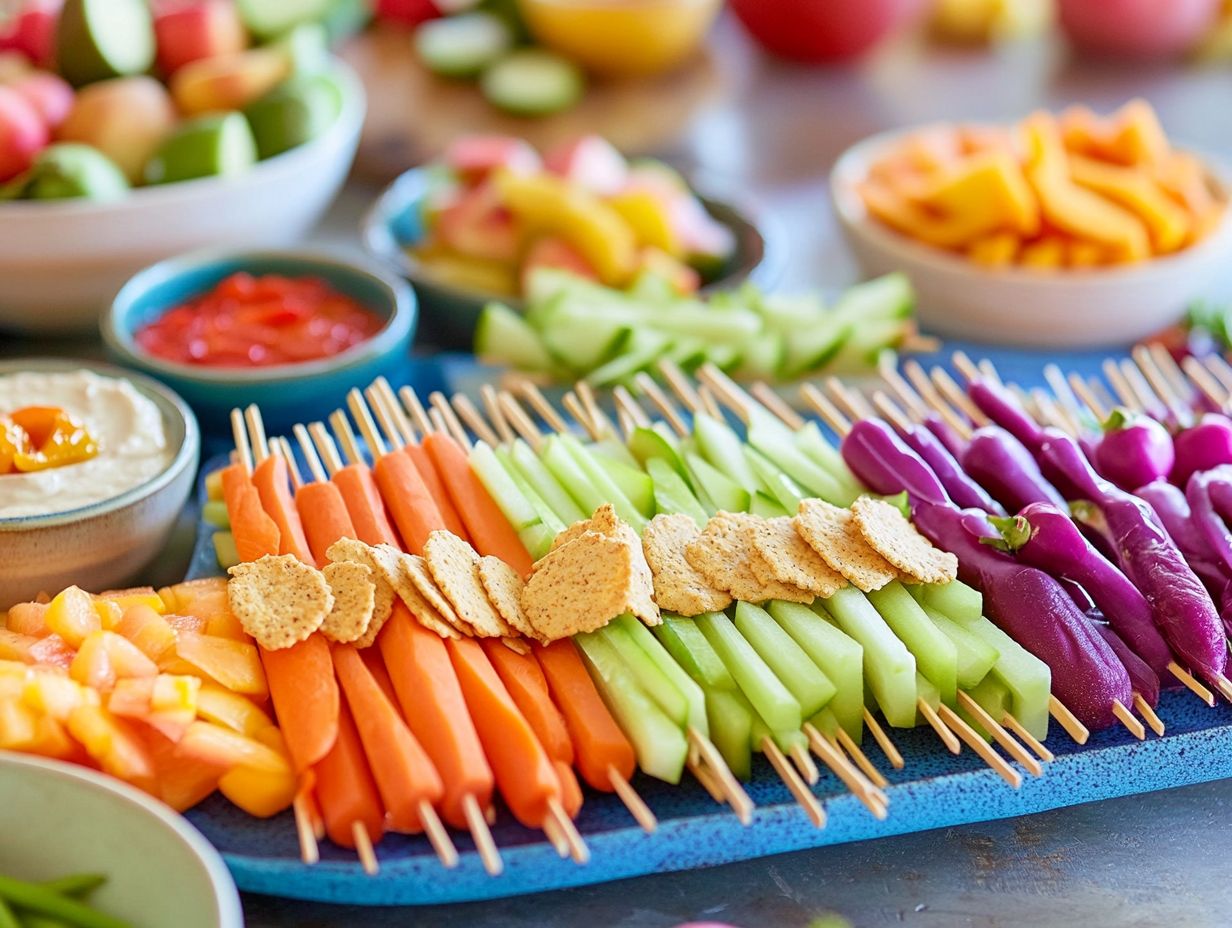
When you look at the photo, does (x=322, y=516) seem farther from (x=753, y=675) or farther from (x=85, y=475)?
(x=753, y=675)

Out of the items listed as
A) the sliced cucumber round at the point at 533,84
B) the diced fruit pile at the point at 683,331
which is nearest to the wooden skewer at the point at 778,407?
the diced fruit pile at the point at 683,331

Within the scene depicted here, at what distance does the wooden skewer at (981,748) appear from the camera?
1664mm

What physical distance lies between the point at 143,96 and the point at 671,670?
1952 millimetres

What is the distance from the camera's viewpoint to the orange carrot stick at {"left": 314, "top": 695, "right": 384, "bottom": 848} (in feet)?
5.28

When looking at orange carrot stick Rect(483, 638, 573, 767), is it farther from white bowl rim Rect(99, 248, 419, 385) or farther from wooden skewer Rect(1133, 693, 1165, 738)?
white bowl rim Rect(99, 248, 419, 385)

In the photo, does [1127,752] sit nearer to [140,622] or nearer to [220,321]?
[140,622]

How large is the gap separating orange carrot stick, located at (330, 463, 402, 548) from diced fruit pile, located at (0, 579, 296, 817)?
271 mm

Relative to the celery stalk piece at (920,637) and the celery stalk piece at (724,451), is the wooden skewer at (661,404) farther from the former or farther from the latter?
the celery stalk piece at (920,637)

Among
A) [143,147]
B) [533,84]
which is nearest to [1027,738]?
[143,147]

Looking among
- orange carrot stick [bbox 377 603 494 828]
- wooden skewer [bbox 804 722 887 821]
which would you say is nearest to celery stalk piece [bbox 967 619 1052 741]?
wooden skewer [bbox 804 722 887 821]

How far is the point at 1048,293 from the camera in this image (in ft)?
9.66

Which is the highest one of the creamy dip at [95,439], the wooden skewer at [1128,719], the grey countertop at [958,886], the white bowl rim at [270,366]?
the wooden skewer at [1128,719]

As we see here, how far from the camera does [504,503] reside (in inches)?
80.5

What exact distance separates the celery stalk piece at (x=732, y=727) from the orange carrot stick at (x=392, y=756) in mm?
369
